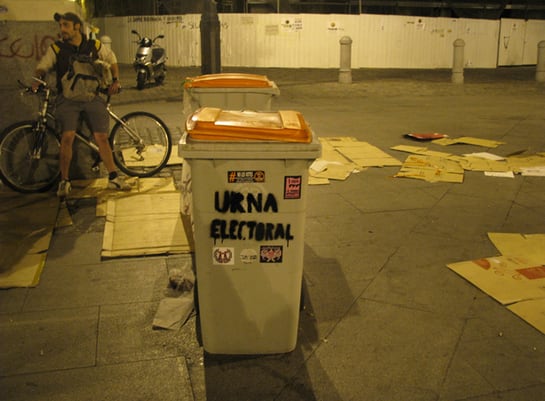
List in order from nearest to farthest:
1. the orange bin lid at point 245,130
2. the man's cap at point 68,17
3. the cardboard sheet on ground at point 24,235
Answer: the orange bin lid at point 245,130
the cardboard sheet on ground at point 24,235
the man's cap at point 68,17

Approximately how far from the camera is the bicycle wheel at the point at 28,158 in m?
5.53

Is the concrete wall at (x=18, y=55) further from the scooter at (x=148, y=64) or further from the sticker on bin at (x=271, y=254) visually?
the scooter at (x=148, y=64)

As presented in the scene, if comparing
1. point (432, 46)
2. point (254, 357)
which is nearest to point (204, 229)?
point (254, 357)

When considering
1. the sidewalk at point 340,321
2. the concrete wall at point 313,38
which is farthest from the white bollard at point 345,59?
the sidewalk at point 340,321

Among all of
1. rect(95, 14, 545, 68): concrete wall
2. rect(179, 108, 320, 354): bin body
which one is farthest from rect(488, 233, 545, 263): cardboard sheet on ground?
rect(95, 14, 545, 68): concrete wall

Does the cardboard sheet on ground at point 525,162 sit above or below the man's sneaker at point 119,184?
above

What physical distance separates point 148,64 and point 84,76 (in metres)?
9.83

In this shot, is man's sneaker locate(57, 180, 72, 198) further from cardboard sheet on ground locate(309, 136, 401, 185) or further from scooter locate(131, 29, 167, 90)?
scooter locate(131, 29, 167, 90)

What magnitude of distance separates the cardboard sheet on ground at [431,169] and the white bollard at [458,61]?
10036 millimetres

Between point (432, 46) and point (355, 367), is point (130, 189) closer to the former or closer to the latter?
point (355, 367)

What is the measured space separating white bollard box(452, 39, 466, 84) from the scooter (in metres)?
8.54

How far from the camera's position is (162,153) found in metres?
6.48

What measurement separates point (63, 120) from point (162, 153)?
134 cm

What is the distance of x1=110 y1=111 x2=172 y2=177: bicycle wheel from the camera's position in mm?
6176
